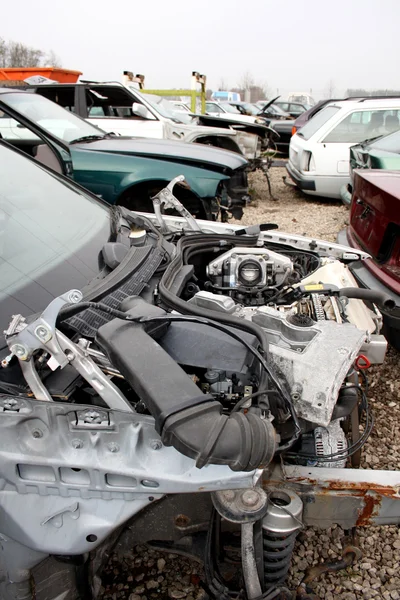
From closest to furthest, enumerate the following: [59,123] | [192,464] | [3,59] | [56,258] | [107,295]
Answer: [192,464], [107,295], [56,258], [59,123], [3,59]

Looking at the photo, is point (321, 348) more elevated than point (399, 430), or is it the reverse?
point (321, 348)

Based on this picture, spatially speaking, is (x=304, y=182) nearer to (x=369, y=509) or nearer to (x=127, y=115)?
(x=127, y=115)

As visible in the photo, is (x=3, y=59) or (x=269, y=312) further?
(x=3, y=59)

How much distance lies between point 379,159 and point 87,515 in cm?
446

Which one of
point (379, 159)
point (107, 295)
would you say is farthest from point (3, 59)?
point (107, 295)

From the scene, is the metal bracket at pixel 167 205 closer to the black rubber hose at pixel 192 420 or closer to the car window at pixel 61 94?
the black rubber hose at pixel 192 420

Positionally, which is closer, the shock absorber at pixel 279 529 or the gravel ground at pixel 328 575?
the shock absorber at pixel 279 529

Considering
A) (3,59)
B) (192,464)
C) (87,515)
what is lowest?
(87,515)

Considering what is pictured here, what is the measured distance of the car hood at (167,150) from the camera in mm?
4613

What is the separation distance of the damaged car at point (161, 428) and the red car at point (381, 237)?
82 cm

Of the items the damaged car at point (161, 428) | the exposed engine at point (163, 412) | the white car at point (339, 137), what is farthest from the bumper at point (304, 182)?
the exposed engine at point (163, 412)

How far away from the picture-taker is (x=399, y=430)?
2.75 metres

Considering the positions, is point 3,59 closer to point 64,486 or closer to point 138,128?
point 138,128

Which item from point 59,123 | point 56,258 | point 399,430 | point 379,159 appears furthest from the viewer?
point 59,123
